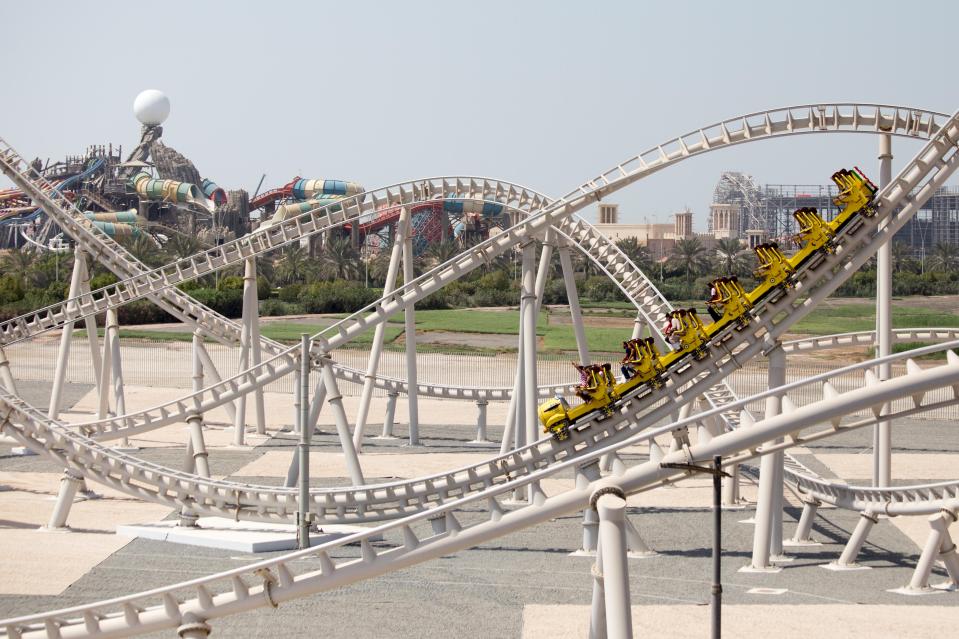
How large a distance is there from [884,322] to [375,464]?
10967mm

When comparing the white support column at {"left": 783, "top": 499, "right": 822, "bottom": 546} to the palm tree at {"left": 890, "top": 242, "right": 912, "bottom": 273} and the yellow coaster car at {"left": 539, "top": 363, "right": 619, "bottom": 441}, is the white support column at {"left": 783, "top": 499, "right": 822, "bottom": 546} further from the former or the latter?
the palm tree at {"left": 890, "top": 242, "right": 912, "bottom": 273}

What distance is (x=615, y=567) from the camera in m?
11.4

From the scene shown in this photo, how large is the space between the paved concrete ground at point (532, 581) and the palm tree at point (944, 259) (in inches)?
2360

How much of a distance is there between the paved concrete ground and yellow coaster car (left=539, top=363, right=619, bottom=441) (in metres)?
1.80

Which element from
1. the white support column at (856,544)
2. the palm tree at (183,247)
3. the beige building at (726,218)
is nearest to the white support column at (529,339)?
the white support column at (856,544)

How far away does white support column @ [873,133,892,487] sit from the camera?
20.2 meters

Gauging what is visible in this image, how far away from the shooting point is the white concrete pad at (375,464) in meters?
25.5

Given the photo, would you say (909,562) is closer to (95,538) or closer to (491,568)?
(491,568)

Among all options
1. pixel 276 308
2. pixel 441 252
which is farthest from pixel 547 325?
pixel 276 308

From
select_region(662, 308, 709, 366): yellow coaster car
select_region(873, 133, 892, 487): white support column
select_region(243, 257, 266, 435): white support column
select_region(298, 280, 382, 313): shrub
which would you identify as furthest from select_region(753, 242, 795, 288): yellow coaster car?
select_region(298, 280, 382, 313): shrub

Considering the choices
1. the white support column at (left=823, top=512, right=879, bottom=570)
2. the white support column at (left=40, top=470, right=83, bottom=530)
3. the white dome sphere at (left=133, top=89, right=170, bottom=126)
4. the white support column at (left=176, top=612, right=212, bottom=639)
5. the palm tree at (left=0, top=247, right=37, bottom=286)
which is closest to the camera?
the white support column at (left=176, top=612, right=212, bottom=639)

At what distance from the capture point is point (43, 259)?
7838 centimetres

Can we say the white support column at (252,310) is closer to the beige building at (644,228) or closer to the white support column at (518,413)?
the white support column at (518,413)

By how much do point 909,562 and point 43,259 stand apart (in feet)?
225
